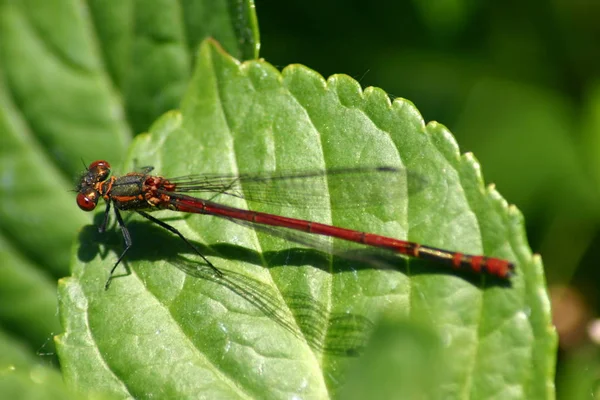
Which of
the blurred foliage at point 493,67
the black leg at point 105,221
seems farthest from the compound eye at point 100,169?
the blurred foliage at point 493,67

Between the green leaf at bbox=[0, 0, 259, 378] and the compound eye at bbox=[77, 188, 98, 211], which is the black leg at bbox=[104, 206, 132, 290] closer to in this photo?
the compound eye at bbox=[77, 188, 98, 211]

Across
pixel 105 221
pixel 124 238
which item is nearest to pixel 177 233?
pixel 124 238

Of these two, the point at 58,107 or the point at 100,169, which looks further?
the point at 58,107

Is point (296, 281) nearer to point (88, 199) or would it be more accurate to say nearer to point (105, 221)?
point (105, 221)

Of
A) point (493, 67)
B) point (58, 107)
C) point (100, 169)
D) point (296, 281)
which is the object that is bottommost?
point (100, 169)

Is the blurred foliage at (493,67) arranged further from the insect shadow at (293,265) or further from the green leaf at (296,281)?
the insect shadow at (293,265)

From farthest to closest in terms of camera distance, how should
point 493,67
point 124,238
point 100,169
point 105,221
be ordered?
point 493,67 → point 100,169 → point 105,221 → point 124,238
